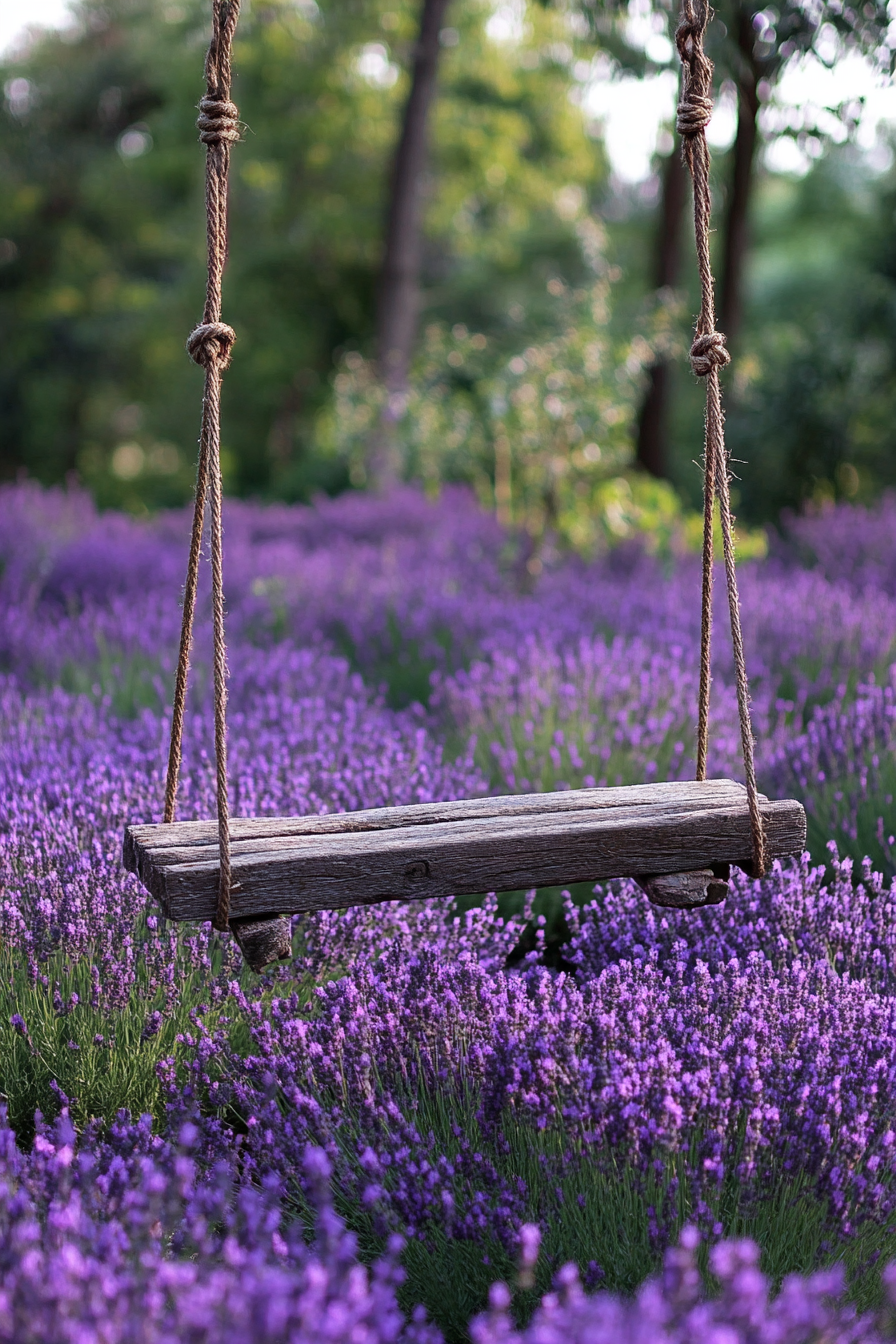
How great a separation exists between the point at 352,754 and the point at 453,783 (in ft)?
0.88

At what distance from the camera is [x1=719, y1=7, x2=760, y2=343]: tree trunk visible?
19.1 ft

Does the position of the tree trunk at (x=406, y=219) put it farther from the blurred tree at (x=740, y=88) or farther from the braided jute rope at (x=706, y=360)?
the braided jute rope at (x=706, y=360)

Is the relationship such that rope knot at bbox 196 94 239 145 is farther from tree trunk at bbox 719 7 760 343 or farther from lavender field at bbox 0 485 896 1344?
tree trunk at bbox 719 7 760 343

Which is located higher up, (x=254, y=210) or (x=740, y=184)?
(x=254, y=210)

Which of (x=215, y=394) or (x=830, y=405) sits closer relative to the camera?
(x=215, y=394)

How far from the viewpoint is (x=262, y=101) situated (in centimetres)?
1437

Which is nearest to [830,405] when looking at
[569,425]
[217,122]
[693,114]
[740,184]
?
[740,184]

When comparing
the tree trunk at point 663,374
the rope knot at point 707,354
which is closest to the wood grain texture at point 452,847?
the rope knot at point 707,354

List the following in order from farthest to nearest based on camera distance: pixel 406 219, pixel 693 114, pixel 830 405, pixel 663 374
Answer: pixel 406 219 < pixel 663 374 < pixel 830 405 < pixel 693 114

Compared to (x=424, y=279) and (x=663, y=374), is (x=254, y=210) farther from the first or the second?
(x=663, y=374)

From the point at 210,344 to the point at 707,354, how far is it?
83 centimetres

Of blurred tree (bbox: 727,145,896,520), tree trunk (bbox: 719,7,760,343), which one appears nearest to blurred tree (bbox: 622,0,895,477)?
tree trunk (bbox: 719,7,760,343)

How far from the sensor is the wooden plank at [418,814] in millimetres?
1905

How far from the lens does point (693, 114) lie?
2.10 metres
